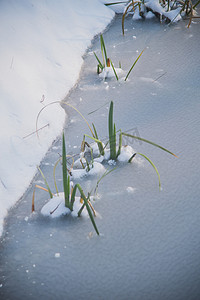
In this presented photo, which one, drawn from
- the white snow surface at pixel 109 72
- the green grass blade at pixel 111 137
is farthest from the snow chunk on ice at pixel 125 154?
the white snow surface at pixel 109 72

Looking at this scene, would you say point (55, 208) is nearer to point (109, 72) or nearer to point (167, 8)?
point (109, 72)

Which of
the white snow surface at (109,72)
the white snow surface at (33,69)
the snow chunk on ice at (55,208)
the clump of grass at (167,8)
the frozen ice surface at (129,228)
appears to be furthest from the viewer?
the clump of grass at (167,8)

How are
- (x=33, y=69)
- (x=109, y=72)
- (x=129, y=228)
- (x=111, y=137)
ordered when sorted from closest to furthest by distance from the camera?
1. (x=129, y=228)
2. (x=111, y=137)
3. (x=33, y=69)
4. (x=109, y=72)

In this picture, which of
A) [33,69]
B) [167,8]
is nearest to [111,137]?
[33,69]

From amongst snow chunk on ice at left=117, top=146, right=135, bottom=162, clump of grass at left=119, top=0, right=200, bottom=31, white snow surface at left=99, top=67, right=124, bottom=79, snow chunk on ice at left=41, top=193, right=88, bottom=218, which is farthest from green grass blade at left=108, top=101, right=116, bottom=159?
clump of grass at left=119, top=0, right=200, bottom=31

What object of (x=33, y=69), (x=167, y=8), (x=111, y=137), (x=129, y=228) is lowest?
(x=129, y=228)

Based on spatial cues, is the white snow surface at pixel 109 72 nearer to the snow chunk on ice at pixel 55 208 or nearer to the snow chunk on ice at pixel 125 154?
the snow chunk on ice at pixel 125 154

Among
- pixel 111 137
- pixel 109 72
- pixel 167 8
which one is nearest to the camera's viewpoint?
pixel 111 137
